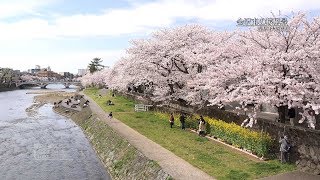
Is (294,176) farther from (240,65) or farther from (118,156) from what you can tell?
(118,156)

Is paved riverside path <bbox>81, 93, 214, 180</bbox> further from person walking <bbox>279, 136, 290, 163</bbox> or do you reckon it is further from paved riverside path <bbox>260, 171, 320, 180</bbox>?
person walking <bbox>279, 136, 290, 163</bbox>

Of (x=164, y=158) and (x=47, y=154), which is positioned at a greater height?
(x=164, y=158)

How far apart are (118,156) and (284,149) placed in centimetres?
1202

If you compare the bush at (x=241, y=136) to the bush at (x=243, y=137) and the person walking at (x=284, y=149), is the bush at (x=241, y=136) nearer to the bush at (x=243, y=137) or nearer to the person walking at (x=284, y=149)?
Answer: the bush at (x=243, y=137)

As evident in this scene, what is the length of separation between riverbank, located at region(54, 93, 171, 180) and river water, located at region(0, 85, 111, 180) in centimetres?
72

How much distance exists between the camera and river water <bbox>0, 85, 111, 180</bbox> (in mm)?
26266

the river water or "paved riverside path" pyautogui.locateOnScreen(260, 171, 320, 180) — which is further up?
"paved riverside path" pyautogui.locateOnScreen(260, 171, 320, 180)

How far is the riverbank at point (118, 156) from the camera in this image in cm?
2122

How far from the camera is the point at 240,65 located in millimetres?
25656

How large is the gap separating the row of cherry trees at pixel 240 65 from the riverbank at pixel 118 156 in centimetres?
709

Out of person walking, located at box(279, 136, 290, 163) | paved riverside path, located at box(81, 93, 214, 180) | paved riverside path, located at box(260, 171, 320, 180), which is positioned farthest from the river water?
paved riverside path, located at box(260, 171, 320, 180)

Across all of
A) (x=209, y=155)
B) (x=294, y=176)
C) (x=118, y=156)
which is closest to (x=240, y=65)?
(x=209, y=155)

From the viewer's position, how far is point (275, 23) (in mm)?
25234

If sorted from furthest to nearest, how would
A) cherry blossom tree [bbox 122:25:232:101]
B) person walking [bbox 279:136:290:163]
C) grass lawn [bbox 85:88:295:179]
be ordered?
cherry blossom tree [bbox 122:25:232:101] < person walking [bbox 279:136:290:163] < grass lawn [bbox 85:88:295:179]
